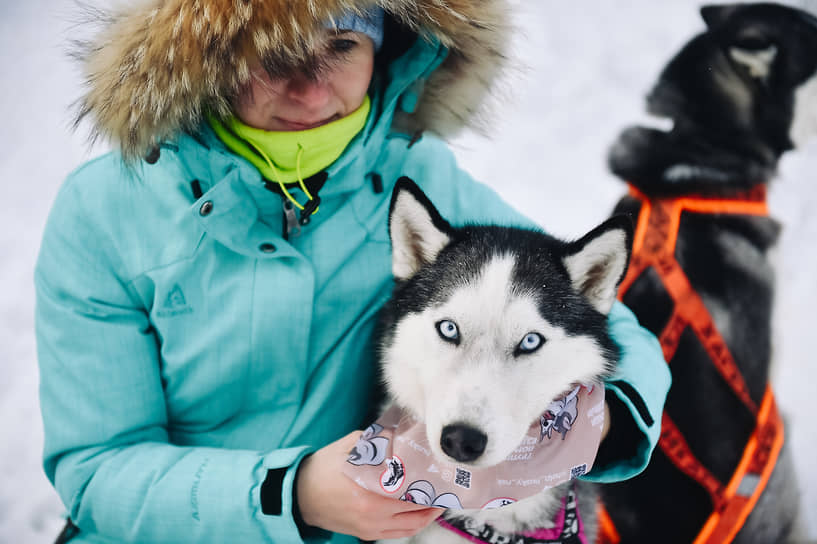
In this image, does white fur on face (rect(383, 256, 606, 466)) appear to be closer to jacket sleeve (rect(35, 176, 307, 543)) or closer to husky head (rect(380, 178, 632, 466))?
husky head (rect(380, 178, 632, 466))

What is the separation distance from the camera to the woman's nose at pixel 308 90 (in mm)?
1171

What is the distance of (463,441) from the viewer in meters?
0.90

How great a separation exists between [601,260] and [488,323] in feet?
0.91

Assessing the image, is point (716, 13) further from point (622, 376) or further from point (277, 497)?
point (277, 497)

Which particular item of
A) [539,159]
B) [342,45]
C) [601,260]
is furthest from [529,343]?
[539,159]

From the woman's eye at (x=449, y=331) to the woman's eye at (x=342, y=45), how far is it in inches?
24.2

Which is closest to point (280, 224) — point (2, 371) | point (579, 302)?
point (579, 302)

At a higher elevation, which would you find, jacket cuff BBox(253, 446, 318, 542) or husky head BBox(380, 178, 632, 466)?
husky head BBox(380, 178, 632, 466)

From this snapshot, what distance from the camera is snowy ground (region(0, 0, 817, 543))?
2154 mm

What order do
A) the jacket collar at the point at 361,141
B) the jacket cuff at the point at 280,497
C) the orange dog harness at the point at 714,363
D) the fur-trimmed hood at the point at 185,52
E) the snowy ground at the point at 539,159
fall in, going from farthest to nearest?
the snowy ground at the point at 539,159
the orange dog harness at the point at 714,363
the jacket collar at the point at 361,141
the jacket cuff at the point at 280,497
the fur-trimmed hood at the point at 185,52

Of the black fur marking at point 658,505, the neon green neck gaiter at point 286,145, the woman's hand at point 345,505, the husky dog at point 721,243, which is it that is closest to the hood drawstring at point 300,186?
the neon green neck gaiter at point 286,145

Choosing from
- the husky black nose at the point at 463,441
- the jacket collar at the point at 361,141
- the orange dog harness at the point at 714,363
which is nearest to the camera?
the husky black nose at the point at 463,441

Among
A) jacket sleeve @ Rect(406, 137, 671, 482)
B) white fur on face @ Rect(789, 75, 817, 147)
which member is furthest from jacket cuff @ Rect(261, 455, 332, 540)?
white fur on face @ Rect(789, 75, 817, 147)

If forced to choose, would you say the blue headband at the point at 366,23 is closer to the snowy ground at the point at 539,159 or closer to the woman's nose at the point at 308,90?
the woman's nose at the point at 308,90
